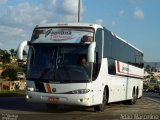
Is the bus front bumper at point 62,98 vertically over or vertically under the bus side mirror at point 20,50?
under

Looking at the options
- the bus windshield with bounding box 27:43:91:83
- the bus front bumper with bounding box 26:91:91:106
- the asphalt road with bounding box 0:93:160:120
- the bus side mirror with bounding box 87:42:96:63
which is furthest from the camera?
the bus windshield with bounding box 27:43:91:83

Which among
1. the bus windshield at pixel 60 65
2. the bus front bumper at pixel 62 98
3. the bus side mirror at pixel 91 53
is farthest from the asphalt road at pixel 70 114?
the bus side mirror at pixel 91 53

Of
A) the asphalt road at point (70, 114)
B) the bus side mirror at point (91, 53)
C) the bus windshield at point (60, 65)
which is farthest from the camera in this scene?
the bus windshield at point (60, 65)

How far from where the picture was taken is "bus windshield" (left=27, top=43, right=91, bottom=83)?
56.9 ft

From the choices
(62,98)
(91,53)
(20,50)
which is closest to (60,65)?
(62,98)

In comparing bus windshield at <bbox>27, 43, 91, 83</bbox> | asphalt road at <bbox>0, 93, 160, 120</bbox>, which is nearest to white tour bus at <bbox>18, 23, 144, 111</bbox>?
bus windshield at <bbox>27, 43, 91, 83</bbox>

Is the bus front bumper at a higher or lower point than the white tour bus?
lower

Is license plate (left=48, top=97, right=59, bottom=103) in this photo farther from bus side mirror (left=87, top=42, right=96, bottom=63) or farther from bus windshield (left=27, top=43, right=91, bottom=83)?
bus side mirror (left=87, top=42, right=96, bottom=63)

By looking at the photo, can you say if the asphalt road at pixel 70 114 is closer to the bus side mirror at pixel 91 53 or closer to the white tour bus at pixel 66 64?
the white tour bus at pixel 66 64

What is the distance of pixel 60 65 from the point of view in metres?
17.4

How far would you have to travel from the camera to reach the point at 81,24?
60.3 ft

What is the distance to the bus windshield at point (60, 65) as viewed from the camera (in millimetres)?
17344

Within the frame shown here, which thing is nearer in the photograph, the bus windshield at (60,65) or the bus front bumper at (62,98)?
the bus front bumper at (62,98)

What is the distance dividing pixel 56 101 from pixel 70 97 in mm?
570
